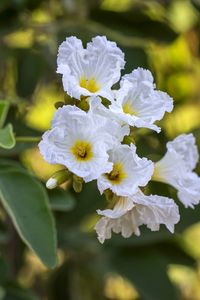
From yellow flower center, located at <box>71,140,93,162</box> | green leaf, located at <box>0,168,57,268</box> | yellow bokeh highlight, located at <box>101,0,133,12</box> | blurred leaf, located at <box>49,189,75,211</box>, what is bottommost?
yellow bokeh highlight, located at <box>101,0,133,12</box>

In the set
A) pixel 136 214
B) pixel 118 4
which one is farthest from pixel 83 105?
pixel 118 4

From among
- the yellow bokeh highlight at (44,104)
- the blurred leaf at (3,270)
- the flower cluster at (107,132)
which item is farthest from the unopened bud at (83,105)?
the yellow bokeh highlight at (44,104)

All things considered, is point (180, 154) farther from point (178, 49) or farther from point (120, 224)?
point (178, 49)

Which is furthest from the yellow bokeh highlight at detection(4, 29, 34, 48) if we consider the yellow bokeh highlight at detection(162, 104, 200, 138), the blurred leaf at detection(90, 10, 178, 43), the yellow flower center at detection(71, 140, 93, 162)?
the yellow flower center at detection(71, 140, 93, 162)

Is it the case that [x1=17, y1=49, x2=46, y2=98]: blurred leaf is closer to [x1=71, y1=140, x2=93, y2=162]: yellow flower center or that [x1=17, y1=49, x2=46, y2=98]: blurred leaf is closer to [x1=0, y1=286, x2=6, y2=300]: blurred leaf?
[x1=0, y1=286, x2=6, y2=300]: blurred leaf

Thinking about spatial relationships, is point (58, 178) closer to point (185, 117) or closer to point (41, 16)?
point (41, 16)

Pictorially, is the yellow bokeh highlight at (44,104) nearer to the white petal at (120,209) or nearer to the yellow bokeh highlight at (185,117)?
the yellow bokeh highlight at (185,117)
